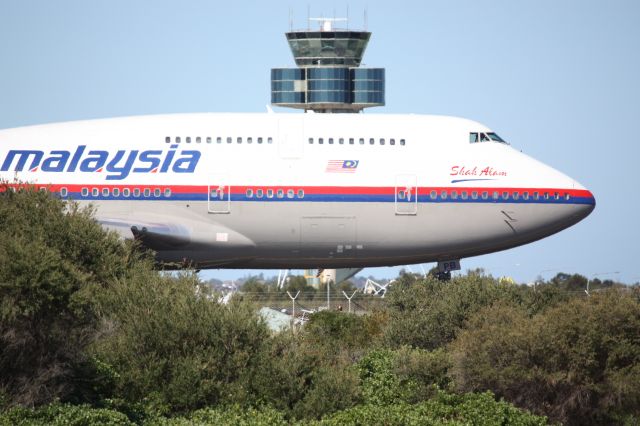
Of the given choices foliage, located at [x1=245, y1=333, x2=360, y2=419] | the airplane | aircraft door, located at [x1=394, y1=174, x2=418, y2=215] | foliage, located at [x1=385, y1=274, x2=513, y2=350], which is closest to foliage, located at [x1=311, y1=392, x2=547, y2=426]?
foliage, located at [x1=245, y1=333, x2=360, y2=419]

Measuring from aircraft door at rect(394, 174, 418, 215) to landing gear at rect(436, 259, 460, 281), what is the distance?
4270 millimetres

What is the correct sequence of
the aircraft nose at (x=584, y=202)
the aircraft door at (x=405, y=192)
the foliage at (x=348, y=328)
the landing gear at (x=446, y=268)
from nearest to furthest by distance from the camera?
the aircraft door at (x=405, y=192) < the aircraft nose at (x=584, y=202) < the landing gear at (x=446, y=268) < the foliage at (x=348, y=328)

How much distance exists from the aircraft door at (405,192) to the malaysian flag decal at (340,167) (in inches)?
66.1

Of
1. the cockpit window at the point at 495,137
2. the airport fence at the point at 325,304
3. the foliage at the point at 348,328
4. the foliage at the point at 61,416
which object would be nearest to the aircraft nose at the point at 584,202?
the cockpit window at the point at 495,137

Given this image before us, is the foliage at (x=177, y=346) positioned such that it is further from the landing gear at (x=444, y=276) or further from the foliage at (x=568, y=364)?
the landing gear at (x=444, y=276)

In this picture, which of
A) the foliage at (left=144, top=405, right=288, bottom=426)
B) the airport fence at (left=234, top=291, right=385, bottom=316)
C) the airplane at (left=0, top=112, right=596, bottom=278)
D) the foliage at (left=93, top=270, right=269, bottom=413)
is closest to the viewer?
the foliage at (left=144, top=405, right=288, bottom=426)

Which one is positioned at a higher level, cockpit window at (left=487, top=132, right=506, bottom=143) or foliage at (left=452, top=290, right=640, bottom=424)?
cockpit window at (left=487, top=132, right=506, bottom=143)

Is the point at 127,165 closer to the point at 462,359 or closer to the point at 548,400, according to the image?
the point at 462,359

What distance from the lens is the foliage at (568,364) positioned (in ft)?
138

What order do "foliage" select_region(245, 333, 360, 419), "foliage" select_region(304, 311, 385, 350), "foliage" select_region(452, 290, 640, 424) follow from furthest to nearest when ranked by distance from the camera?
"foliage" select_region(304, 311, 385, 350) → "foliage" select_region(452, 290, 640, 424) → "foliage" select_region(245, 333, 360, 419)

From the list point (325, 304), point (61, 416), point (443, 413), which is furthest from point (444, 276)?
point (325, 304)

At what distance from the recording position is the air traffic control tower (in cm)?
14862

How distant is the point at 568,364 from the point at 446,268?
11.6m

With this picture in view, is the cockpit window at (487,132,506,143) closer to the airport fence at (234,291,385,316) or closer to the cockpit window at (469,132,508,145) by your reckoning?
the cockpit window at (469,132,508,145)
